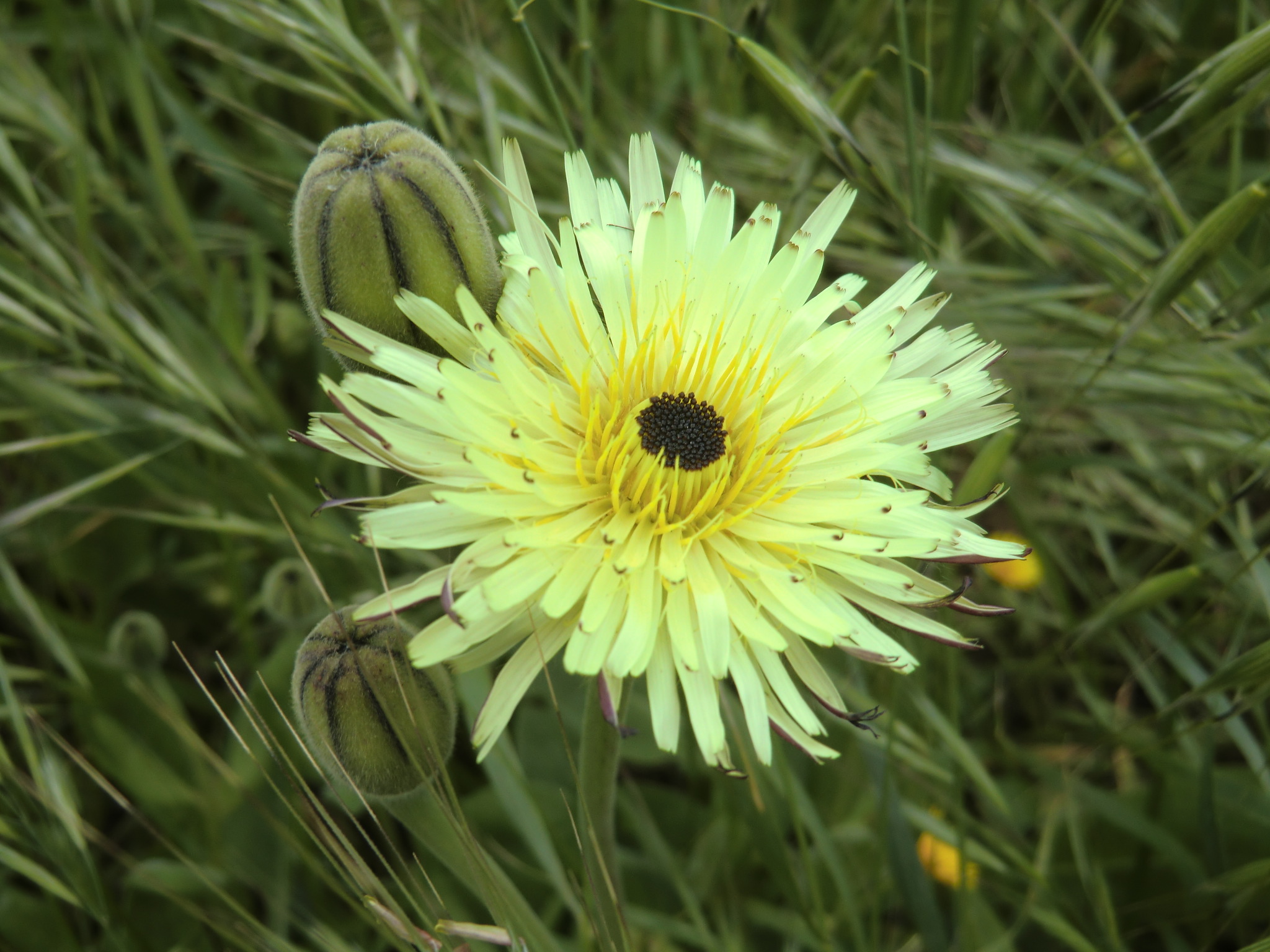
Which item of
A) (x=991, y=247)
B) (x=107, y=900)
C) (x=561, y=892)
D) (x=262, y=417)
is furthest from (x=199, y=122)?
(x=991, y=247)

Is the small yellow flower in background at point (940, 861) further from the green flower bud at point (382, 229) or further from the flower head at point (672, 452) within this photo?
the green flower bud at point (382, 229)


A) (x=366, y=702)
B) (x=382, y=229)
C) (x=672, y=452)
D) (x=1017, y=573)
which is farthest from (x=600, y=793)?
(x=1017, y=573)

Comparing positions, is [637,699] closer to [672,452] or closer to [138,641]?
[672,452]

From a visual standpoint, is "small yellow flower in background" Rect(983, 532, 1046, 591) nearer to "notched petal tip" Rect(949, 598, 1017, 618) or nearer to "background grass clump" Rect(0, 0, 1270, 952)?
"background grass clump" Rect(0, 0, 1270, 952)

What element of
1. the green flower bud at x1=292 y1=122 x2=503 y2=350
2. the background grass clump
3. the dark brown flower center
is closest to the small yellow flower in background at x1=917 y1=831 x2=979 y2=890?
the background grass clump

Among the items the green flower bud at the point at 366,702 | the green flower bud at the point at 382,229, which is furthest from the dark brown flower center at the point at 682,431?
the green flower bud at the point at 366,702
